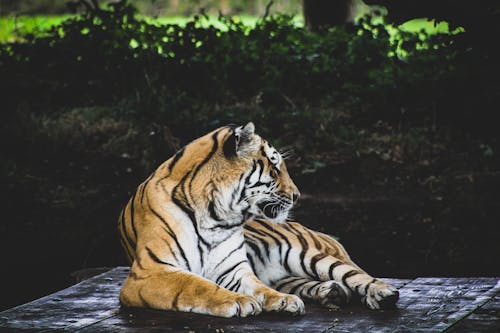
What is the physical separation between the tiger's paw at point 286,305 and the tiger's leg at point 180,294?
0.06 meters

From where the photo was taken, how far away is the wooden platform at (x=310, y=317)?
12.2 ft

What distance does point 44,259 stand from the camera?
22.2 ft

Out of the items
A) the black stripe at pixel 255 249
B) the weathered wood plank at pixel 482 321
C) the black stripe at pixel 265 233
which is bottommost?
the weathered wood plank at pixel 482 321

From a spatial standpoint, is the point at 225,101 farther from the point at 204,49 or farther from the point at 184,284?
the point at 184,284

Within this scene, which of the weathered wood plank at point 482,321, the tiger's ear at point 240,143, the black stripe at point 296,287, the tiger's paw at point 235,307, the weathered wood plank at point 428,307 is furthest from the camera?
the black stripe at point 296,287

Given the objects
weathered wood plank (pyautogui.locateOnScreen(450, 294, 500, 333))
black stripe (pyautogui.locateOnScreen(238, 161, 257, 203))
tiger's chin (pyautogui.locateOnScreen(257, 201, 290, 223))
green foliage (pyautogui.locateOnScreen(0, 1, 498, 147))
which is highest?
green foliage (pyautogui.locateOnScreen(0, 1, 498, 147))

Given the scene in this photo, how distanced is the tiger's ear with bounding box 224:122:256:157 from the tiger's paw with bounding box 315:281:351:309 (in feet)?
2.47

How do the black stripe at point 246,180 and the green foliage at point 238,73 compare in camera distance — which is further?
the green foliage at point 238,73

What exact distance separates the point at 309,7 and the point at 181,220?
263 inches

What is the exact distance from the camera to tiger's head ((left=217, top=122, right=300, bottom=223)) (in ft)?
14.6

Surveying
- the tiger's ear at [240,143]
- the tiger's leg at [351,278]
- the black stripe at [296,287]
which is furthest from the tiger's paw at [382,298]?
the tiger's ear at [240,143]

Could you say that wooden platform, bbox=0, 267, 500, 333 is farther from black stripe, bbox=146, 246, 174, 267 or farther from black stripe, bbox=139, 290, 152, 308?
black stripe, bbox=146, 246, 174, 267

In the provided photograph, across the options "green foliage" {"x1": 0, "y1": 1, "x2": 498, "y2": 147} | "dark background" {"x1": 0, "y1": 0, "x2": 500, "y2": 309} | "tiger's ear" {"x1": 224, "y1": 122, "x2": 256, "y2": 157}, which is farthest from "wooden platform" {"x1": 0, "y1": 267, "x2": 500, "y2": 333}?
"green foliage" {"x1": 0, "y1": 1, "x2": 498, "y2": 147}

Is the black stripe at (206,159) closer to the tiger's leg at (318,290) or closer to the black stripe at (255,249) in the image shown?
the black stripe at (255,249)
